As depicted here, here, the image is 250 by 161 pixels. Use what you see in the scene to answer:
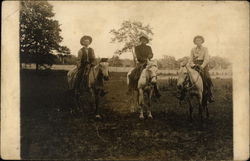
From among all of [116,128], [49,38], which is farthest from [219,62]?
[49,38]

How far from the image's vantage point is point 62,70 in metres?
→ 7.04

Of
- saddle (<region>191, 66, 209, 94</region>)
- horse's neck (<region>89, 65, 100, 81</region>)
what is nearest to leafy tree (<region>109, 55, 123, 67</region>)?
horse's neck (<region>89, 65, 100, 81</region>)

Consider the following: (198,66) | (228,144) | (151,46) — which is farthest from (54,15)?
(228,144)

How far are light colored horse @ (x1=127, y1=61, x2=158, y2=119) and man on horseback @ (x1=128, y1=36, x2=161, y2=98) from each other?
0.06 meters

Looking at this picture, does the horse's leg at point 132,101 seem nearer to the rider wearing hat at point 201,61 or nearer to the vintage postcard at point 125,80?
the vintage postcard at point 125,80

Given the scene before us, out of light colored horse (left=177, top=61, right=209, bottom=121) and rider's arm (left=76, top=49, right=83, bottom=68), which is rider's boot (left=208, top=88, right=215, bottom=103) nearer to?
light colored horse (left=177, top=61, right=209, bottom=121)

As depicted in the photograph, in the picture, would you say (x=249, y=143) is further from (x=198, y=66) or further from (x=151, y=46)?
(x=151, y=46)

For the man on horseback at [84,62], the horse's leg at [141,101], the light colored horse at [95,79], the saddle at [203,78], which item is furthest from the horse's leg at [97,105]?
the saddle at [203,78]

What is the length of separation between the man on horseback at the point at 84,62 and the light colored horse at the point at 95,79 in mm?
60

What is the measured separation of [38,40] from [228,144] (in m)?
3.66

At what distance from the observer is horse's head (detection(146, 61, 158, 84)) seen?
23.5 ft

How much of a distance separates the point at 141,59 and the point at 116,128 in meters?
1.23

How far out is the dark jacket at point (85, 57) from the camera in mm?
7070

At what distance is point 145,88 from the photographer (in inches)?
283
